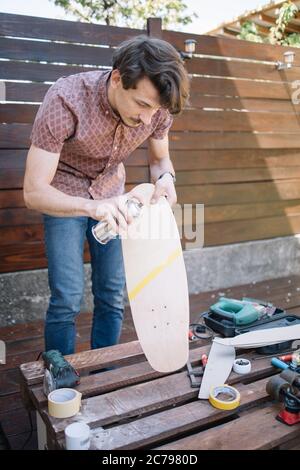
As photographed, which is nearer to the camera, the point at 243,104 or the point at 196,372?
the point at 196,372

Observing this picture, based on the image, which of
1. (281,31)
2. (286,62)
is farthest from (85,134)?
(281,31)

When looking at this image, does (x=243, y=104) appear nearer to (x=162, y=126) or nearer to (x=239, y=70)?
(x=239, y=70)

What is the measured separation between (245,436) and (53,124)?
1091mm

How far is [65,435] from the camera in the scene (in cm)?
107

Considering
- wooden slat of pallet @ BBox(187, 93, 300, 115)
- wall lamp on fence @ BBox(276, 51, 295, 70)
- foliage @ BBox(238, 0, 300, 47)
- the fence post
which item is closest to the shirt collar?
the fence post

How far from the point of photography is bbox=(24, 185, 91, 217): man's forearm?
1292 mm

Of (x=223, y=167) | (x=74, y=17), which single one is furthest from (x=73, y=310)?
(x=74, y=17)

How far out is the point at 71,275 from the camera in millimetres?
1505

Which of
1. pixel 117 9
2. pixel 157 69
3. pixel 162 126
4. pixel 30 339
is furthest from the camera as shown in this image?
pixel 117 9

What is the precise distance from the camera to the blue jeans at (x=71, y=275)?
1.50m

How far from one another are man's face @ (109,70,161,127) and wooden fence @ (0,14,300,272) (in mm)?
1198

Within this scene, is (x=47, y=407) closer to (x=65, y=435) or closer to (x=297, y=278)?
(x=65, y=435)
